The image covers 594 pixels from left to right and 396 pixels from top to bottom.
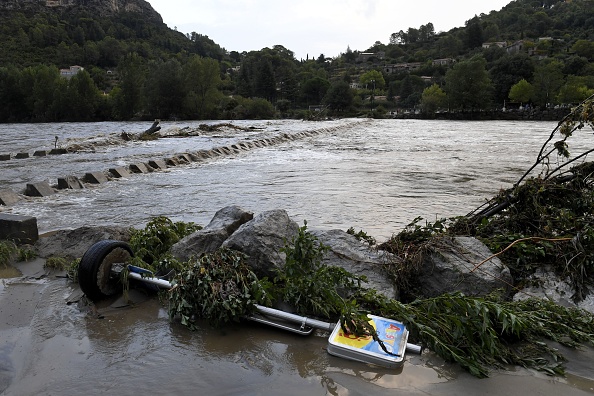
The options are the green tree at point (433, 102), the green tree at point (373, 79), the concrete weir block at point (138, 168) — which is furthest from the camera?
the green tree at point (373, 79)

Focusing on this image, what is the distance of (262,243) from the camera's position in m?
4.03

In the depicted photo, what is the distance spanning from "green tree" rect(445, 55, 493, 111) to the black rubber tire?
281 feet

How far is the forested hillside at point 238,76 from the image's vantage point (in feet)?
210

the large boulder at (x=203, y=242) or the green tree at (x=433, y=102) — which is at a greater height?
the green tree at (x=433, y=102)

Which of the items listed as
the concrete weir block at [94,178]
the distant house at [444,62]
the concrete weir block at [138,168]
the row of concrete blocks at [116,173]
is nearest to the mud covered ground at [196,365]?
the row of concrete blocks at [116,173]

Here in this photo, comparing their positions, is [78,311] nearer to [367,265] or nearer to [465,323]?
[367,265]

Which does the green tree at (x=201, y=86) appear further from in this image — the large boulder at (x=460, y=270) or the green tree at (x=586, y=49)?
the green tree at (x=586, y=49)

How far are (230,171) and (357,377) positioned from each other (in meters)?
11.6

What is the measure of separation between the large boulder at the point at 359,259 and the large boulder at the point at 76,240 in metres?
2.61

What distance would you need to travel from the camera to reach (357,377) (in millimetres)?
2756

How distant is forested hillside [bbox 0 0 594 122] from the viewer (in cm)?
6412

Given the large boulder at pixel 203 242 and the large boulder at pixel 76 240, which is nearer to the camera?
the large boulder at pixel 203 242

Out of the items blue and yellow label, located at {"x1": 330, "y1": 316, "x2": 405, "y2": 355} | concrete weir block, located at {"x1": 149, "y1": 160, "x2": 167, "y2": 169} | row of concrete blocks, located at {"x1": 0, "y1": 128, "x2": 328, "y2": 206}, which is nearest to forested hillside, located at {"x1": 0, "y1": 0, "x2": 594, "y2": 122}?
row of concrete blocks, located at {"x1": 0, "y1": 128, "x2": 328, "y2": 206}

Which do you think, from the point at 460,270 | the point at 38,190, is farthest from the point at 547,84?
the point at 460,270
